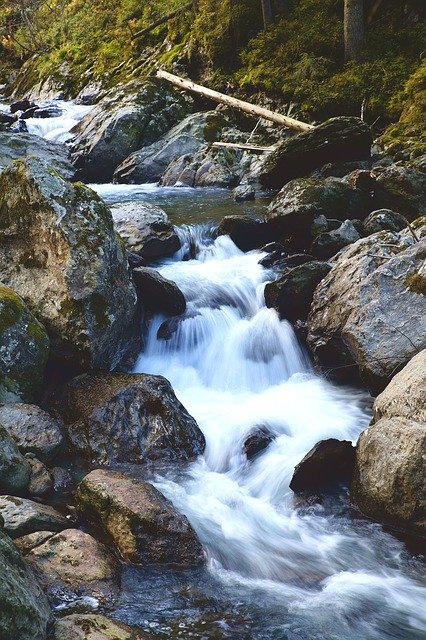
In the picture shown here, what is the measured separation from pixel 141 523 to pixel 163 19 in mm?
25078

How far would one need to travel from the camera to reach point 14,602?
3021 mm

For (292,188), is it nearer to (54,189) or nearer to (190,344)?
(190,344)

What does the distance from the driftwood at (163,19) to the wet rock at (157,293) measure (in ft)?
62.8

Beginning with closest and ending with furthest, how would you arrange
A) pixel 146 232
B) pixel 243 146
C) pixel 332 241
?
pixel 332 241
pixel 146 232
pixel 243 146

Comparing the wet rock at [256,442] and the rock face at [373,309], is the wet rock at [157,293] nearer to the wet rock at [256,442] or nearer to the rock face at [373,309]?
the rock face at [373,309]

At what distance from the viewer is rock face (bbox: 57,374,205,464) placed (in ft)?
19.4

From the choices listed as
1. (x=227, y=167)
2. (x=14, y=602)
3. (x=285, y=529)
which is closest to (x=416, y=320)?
(x=285, y=529)

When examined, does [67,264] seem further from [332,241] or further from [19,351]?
[332,241]

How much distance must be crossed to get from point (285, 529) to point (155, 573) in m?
1.33

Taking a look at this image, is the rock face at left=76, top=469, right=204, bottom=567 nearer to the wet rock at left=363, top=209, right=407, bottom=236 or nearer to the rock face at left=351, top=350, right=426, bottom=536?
the rock face at left=351, top=350, right=426, bottom=536

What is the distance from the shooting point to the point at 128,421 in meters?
6.09

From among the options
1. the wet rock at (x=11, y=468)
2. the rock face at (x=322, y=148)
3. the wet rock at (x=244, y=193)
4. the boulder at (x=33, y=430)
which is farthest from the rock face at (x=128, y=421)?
the rock face at (x=322, y=148)

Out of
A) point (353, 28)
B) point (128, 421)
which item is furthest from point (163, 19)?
point (128, 421)

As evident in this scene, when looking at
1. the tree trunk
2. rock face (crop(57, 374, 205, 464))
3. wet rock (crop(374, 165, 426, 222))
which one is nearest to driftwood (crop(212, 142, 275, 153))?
the tree trunk
